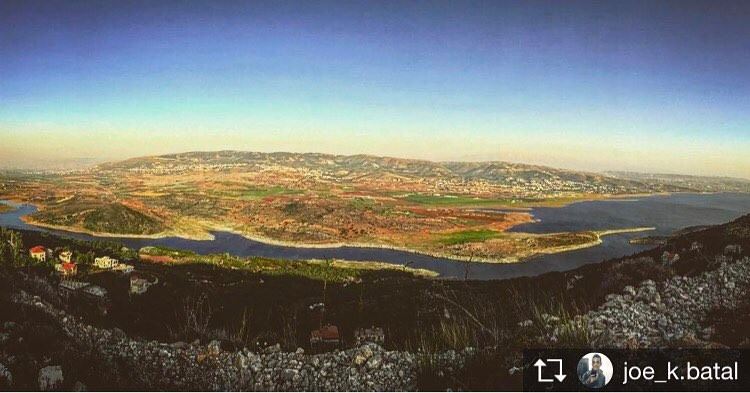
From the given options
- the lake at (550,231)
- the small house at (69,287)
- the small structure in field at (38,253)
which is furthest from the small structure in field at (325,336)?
the small structure in field at (38,253)

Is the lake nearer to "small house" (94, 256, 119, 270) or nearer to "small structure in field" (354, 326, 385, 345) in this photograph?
"small house" (94, 256, 119, 270)

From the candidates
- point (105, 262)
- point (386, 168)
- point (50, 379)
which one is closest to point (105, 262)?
point (105, 262)

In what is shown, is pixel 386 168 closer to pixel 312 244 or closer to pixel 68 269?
pixel 312 244

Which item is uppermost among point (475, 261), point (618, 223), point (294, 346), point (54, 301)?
point (618, 223)

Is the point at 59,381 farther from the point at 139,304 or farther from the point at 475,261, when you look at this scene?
the point at 475,261

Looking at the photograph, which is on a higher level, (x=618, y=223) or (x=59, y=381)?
(x=618, y=223)

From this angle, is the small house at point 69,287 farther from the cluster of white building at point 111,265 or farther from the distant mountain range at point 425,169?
the distant mountain range at point 425,169

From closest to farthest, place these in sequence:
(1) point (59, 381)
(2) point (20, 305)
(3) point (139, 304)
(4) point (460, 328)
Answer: (1) point (59, 381) < (2) point (20, 305) < (4) point (460, 328) < (3) point (139, 304)

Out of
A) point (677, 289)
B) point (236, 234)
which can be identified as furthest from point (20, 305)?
point (677, 289)
